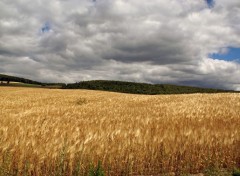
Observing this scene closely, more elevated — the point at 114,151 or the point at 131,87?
the point at 131,87

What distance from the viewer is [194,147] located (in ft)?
26.5

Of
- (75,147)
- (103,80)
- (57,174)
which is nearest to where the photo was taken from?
(57,174)

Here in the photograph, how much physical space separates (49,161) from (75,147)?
65 centimetres

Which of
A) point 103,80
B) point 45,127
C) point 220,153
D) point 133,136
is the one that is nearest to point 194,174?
point 220,153

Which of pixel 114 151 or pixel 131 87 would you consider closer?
pixel 114 151

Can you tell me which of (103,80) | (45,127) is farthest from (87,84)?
(45,127)

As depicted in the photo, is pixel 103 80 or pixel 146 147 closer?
pixel 146 147

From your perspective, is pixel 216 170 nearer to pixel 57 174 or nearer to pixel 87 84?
pixel 57 174

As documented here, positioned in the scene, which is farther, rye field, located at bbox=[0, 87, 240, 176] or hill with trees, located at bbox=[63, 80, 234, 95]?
hill with trees, located at bbox=[63, 80, 234, 95]

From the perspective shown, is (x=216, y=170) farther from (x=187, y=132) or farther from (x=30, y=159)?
(x=30, y=159)

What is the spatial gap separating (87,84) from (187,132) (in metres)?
127

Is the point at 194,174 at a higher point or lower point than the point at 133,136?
lower

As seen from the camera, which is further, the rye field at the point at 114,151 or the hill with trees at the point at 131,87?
the hill with trees at the point at 131,87

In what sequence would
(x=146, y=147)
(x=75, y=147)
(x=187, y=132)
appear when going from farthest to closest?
(x=187, y=132) → (x=146, y=147) → (x=75, y=147)
